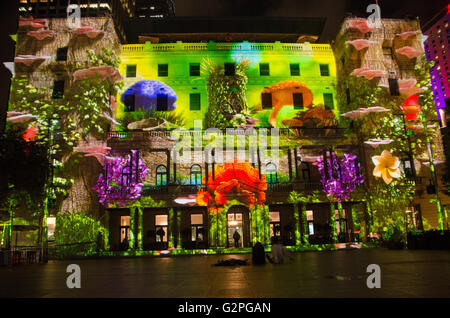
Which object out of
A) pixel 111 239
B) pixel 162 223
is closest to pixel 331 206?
pixel 162 223

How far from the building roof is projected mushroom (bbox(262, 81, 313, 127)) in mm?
6674

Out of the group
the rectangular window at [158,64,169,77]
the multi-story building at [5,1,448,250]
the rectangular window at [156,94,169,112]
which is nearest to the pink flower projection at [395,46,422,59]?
the multi-story building at [5,1,448,250]

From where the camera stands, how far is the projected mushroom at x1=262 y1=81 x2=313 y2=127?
113 feet

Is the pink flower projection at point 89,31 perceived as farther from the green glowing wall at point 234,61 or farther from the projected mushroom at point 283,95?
the projected mushroom at point 283,95

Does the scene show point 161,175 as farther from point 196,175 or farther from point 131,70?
point 131,70

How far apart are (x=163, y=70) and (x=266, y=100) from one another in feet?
34.8

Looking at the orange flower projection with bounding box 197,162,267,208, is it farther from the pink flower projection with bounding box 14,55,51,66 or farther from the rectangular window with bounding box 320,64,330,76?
the pink flower projection with bounding box 14,55,51,66

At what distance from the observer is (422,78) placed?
109ft

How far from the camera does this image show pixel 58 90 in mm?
31969

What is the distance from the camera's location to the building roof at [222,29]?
3681cm

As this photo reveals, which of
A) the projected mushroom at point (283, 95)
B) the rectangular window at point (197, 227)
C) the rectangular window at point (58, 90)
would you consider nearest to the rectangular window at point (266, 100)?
the projected mushroom at point (283, 95)

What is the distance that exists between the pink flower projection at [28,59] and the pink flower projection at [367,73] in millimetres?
27495

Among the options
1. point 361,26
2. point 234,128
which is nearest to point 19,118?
point 234,128
